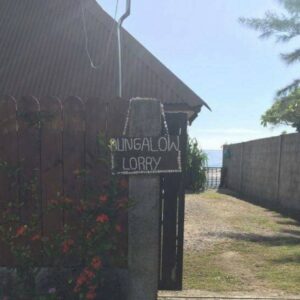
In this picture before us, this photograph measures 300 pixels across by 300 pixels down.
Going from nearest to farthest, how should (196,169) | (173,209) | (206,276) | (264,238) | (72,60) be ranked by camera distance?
(173,209) < (206,276) < (264,238) < (72,60) < (196,169)

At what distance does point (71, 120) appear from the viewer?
3605 mm

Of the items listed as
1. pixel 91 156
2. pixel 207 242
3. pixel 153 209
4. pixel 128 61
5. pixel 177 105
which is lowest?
pixel 207 242

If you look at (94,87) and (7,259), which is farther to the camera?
(94,87)

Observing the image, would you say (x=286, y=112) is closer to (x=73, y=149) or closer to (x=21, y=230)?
(x=73, y=149)

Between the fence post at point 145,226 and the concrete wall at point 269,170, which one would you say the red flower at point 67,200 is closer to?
the fence post at point 145,226

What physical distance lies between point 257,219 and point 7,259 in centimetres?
743

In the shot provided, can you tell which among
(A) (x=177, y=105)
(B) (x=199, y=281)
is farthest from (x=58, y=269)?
(A) (x=177, y=105)

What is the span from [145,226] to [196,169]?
597 inches

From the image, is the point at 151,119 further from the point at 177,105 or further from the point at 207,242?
the point at 177,105

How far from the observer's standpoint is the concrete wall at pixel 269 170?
11.0 meters

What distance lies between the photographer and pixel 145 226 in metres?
3.51

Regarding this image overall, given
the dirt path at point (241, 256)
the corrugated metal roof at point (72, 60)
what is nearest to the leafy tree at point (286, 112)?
the dirt path at point (241, 256)

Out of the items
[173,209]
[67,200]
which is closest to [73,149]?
[67,200]

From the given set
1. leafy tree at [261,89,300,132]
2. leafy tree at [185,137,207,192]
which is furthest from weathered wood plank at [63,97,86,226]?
leafy tree at [185,137,207,192]
